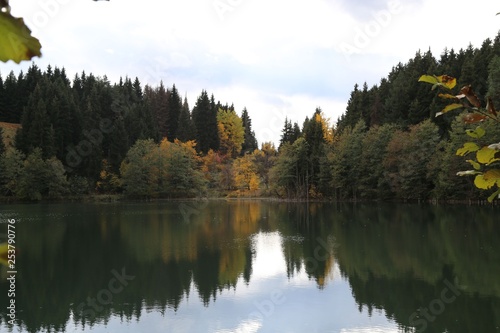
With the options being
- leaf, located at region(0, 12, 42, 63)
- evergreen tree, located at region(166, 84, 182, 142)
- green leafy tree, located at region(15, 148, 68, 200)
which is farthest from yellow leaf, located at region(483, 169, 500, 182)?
evergreen tree, located at region(166, 84, 182, 142)

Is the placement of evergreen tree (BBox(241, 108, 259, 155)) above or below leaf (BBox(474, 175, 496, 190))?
above

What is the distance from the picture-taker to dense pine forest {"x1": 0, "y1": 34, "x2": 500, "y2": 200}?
137 feet

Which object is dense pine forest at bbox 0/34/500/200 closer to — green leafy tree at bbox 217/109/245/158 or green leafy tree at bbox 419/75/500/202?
green leafy tree at bbox 217/109/245/158

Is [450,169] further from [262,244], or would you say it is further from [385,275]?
[385,275]

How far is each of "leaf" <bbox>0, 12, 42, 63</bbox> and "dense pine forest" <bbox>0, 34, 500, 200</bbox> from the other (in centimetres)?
3430

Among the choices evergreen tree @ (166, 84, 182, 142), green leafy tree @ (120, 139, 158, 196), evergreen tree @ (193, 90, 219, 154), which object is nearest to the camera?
green leafy tree @ (120, 139, 158, 196)

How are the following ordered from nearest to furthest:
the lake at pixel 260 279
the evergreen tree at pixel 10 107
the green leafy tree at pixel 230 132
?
the lake at pixel 260 279 < the evergreen tree at pixel 10 107 < the green leafy tree at pixel 230 132

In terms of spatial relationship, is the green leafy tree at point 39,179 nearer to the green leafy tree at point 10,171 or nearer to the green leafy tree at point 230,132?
the green leafy tree at point 10,171

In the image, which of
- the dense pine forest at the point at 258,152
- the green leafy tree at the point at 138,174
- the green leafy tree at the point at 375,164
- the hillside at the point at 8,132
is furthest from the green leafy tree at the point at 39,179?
the green leafy tree at the point at 375,164

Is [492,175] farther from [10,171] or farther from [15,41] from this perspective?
[10,171]

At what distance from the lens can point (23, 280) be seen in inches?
579
